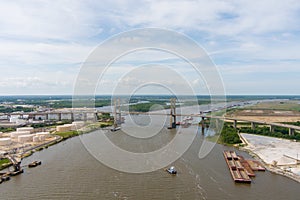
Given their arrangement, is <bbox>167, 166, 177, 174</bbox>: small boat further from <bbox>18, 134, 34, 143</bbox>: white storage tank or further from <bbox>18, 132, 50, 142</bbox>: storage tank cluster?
<bbox>18, 134, 34, 143</bbox>: white storage tank

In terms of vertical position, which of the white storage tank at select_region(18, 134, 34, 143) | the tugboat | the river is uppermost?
the white storage tank at select_region(18, 134, 34, 143)

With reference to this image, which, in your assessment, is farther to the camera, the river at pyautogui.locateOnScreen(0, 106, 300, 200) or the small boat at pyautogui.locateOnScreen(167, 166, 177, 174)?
the small boat at pyautogui.locateOnScreen(167, 166, 177, 174)

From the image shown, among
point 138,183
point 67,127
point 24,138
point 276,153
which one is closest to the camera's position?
point 138,183

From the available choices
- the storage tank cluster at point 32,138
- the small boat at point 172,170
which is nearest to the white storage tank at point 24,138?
the storage tank cluster at point 32,138

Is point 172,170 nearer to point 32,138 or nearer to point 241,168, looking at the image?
point 241,168

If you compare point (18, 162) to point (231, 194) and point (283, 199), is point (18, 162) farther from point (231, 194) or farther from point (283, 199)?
point (283, 199)

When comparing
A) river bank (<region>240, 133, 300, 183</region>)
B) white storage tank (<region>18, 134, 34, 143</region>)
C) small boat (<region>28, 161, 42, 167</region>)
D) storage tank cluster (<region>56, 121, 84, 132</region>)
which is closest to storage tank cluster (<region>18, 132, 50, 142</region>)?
white storage tank (<region>18, 134, 34, 143</region>)

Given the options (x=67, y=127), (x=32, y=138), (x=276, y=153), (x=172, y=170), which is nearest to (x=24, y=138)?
(x=32, y=138)
